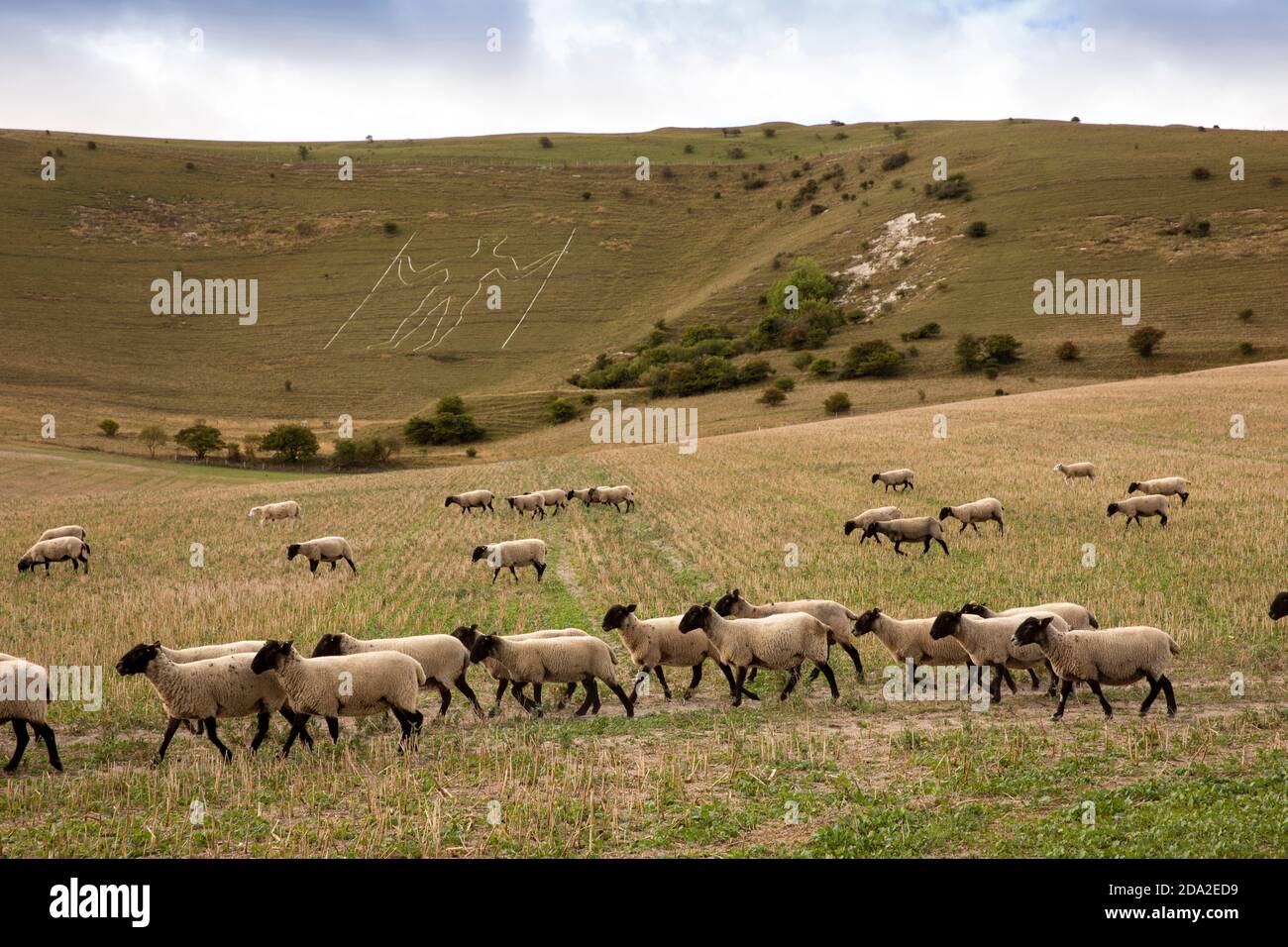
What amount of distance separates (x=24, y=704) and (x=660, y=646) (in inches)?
334

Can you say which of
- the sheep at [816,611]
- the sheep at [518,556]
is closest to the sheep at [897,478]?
the sheep at [518,556]

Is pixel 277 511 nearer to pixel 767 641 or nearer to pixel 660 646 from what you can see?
pixel 660 646

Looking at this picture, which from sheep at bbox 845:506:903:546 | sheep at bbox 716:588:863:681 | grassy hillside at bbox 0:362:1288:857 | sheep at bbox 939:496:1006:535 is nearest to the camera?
grassy hillside at bbox 0:362:1288:857

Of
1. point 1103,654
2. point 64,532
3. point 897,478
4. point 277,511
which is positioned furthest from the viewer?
point 277,511

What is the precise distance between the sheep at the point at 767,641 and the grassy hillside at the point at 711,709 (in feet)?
1.92

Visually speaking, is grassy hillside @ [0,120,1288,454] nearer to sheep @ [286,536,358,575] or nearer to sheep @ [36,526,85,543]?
sheep @ [36,526,85,543]

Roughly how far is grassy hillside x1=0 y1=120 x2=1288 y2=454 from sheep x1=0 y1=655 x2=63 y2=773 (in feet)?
230

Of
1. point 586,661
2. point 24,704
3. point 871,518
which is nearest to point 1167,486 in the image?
point 871,518

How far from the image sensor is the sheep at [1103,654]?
516 inches

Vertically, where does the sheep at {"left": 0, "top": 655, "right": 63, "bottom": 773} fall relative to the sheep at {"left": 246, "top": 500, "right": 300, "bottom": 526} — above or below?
below

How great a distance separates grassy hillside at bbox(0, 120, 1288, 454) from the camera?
9862 centimetres

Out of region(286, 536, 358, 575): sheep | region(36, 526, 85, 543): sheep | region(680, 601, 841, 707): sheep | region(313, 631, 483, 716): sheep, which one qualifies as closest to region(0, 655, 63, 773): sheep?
region(313, 631, 483, 716): sheep

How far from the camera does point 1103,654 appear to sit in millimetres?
13273

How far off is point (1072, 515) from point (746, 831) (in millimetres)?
24900
